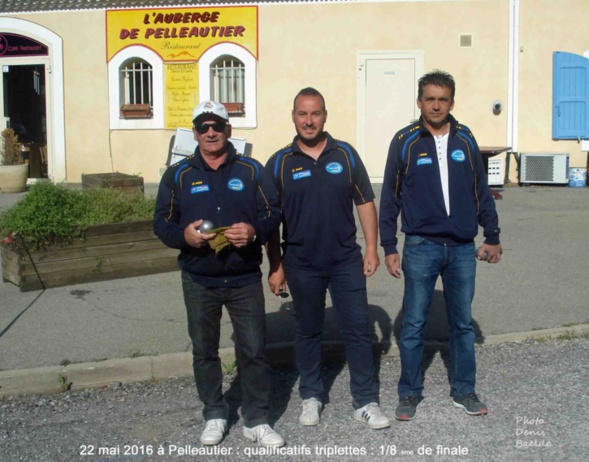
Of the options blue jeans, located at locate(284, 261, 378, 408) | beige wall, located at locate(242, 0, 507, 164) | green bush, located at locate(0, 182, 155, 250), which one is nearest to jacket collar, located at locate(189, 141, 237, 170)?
blue jeans, located at locate(284, 261, 378, 408)

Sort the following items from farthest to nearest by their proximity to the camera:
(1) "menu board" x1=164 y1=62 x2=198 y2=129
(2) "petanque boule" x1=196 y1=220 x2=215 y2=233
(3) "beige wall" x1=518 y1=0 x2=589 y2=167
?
(1) "menu board" x1=164 y1=62 x2=198 y2=129 → (3) "beige wall" x1=518 y1=0 x2=589 y2=167 → (2) "petanque boule" x1=196 y1=220 x2=215 y2=233

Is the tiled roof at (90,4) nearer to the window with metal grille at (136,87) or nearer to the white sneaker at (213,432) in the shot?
the window with metal grille at (136,87)

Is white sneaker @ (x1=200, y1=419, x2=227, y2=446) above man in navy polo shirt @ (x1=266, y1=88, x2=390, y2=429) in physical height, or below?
below

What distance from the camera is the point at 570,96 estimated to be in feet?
53.1

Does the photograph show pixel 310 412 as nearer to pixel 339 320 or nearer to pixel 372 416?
pixel 372 416

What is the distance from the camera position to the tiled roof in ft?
53.9

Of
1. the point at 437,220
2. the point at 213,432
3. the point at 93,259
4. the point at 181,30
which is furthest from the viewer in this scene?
the point at 181,30

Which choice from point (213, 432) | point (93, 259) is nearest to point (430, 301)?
point (213, 432)

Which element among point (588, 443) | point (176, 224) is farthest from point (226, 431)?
point (588, 443)

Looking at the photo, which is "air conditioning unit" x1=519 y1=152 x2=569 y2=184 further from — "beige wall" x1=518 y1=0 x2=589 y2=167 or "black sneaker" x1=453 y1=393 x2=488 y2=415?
"black sneaker" x1=453 y1=393 x2=488 y2=415

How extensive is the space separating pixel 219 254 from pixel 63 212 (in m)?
3.99

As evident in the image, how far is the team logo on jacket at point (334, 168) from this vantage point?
4.76 metres

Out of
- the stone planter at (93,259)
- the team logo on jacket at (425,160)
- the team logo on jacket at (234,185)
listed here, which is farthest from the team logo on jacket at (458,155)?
the stone planter at (93,259)

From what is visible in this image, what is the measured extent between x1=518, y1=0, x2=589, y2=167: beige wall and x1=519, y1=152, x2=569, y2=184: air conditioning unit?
492mm
